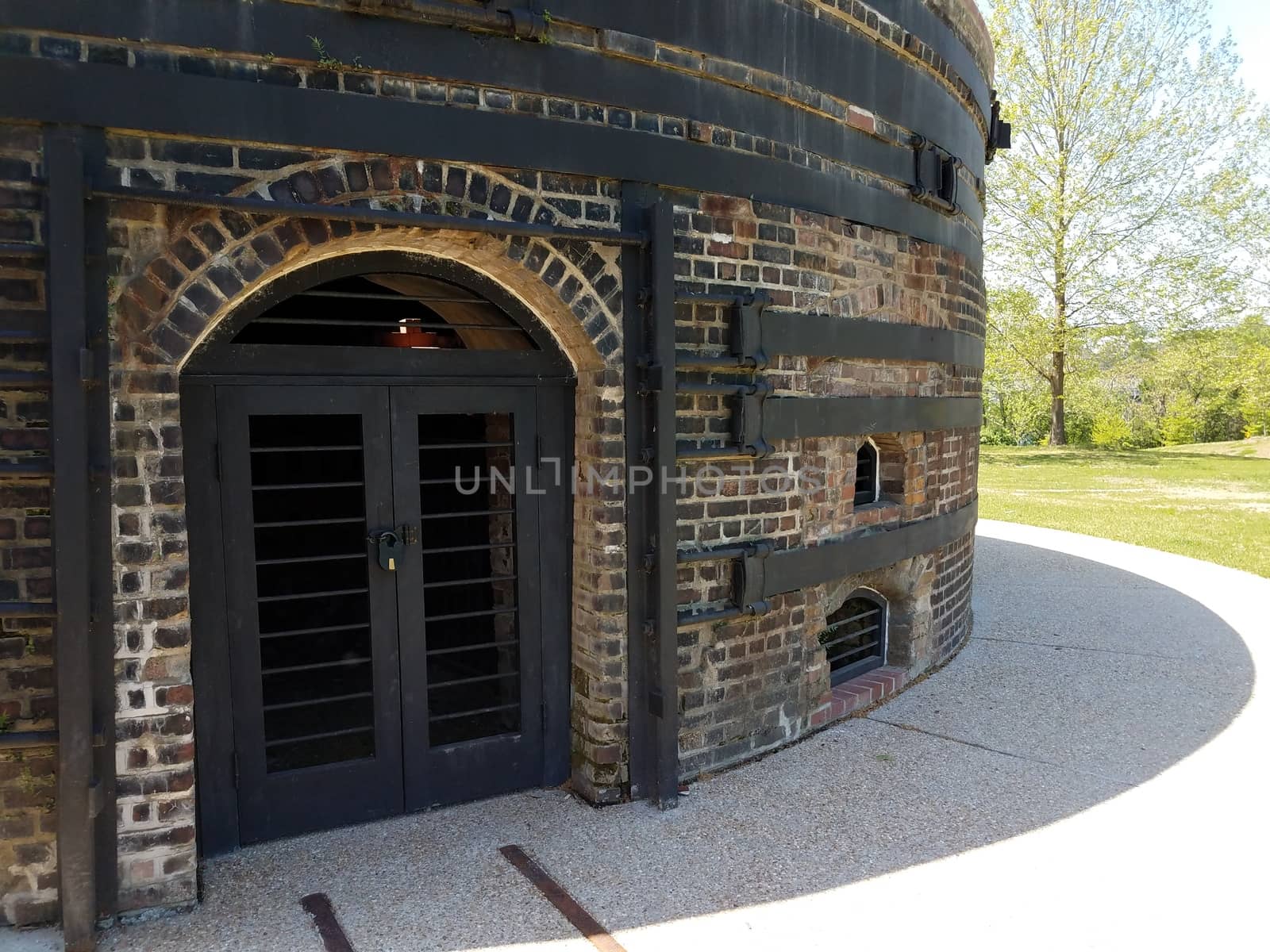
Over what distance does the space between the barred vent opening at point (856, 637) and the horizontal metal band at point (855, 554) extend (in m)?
0.43

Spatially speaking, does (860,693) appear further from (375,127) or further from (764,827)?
(375,127)

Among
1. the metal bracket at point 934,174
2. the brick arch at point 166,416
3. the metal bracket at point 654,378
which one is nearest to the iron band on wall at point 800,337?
the metal bracket at point 654,378

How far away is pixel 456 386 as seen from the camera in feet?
13.1

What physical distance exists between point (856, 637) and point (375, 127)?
431 cm

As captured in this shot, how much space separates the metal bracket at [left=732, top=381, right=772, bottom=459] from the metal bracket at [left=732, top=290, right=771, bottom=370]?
0.12 metres

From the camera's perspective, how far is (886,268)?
5375 millimetres

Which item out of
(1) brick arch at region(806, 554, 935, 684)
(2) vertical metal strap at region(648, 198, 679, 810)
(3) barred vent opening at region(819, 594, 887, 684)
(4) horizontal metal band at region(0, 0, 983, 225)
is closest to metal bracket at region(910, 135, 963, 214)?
(4) horizontal metal band at region(0, 0, 983, 225)

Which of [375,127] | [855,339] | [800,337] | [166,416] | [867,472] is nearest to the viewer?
[166,416]

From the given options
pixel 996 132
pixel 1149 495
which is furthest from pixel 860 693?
pixel 1149 495

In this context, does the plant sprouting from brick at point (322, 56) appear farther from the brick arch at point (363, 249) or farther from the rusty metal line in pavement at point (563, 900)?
the rusty metal line in pavement at point (563, 900)

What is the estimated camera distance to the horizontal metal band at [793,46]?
400 centimetres

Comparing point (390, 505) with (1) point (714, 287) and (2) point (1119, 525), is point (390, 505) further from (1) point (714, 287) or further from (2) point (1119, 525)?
(2) point (1119, 525)

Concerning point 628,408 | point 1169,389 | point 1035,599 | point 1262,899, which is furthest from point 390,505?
point 1169,389

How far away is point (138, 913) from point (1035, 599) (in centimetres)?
771
